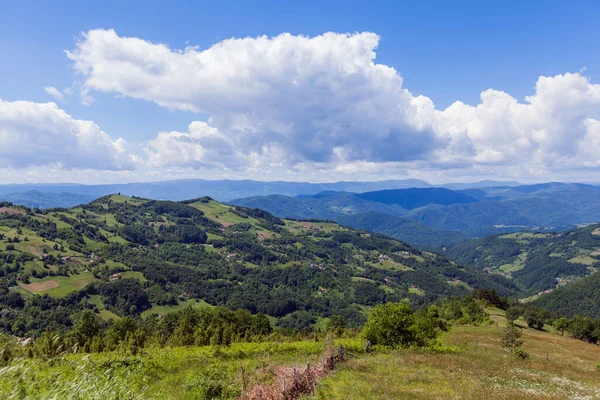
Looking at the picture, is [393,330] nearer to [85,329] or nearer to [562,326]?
[85,329]

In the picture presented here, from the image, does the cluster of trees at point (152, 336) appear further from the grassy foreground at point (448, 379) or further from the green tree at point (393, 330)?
the grassy foreground at point (448, 379)

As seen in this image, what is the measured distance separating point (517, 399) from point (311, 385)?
13606 mm

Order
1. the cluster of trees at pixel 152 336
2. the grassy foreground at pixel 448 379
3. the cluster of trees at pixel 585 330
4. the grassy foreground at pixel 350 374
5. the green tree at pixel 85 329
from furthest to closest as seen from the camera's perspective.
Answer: the cluster of trees at pixel 585 330 → the green tree at pixel 85 329 → the cluster of trees at pixel 152 336 → the grassy foreground at pixel 448 379 → the grassy foreground at pixel 350 374

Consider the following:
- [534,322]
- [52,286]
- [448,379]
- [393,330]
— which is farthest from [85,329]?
[52,286]

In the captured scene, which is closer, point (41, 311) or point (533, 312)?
point (533, 312)

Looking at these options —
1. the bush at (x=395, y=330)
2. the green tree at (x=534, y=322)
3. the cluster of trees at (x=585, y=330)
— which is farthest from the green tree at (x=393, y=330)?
the green tree at (x=534, y=322)

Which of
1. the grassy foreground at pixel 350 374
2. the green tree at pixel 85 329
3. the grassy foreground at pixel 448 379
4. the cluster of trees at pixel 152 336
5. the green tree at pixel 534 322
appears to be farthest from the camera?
the green tree at pixel 534 322

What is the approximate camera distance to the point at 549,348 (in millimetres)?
56812

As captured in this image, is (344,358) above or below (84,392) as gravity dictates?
below

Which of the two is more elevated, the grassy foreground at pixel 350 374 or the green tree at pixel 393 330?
the grassy foreground at pixel 350 374

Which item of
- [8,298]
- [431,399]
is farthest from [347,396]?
[8,298]

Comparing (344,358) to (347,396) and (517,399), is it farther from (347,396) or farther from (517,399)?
(517,399)

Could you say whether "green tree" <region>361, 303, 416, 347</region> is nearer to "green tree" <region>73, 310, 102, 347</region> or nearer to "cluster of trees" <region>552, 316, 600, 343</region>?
"green tree" <region>73, 310, 102, 347</region>

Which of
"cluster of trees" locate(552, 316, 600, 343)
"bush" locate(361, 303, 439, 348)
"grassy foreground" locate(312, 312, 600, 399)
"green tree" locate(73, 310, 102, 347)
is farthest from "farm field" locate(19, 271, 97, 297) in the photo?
"cluster of trees" locate(552, 316, 600, 343)
